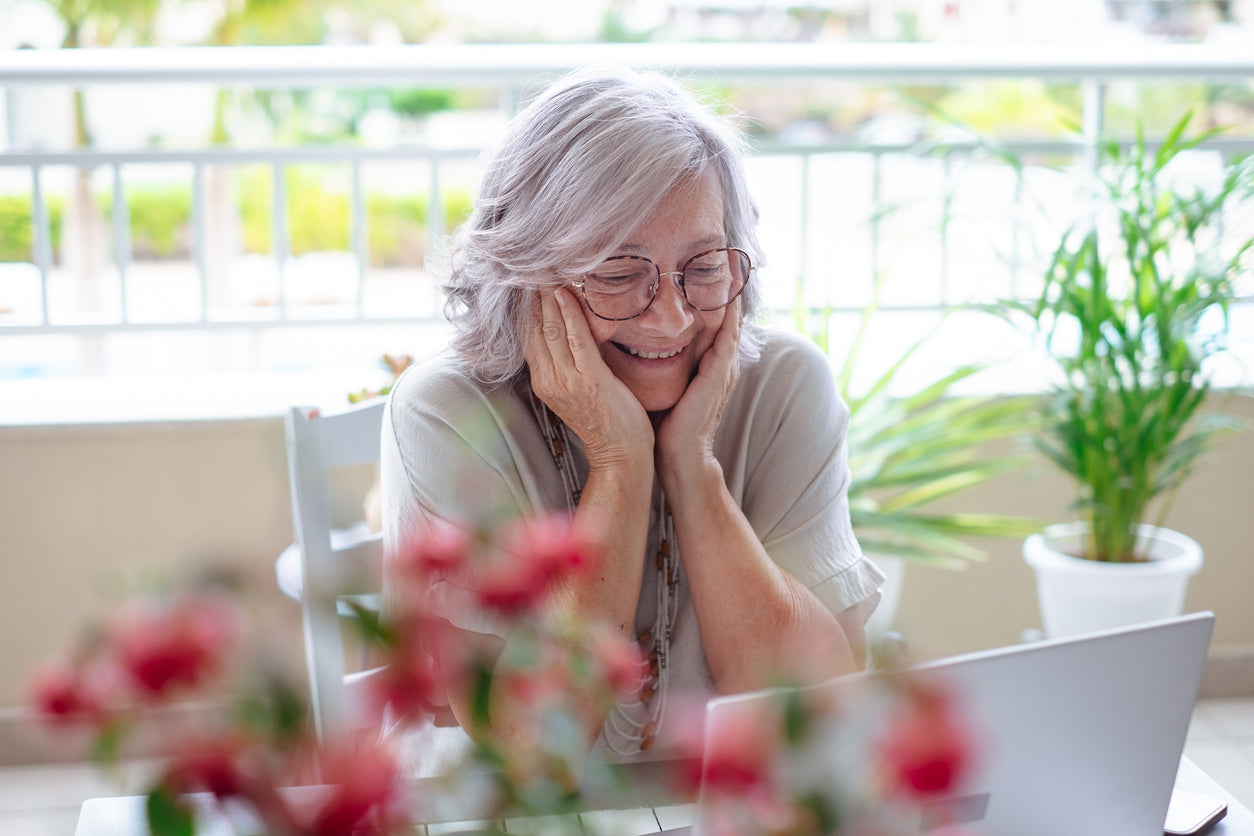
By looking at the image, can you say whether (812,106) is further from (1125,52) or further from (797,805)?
(797,805)

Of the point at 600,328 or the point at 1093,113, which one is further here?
the point at 1093,113

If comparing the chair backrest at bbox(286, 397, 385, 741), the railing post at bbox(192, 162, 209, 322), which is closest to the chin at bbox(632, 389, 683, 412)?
the chair backrest at bbox(286, 397, 385, 741)

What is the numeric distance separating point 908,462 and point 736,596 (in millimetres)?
1182

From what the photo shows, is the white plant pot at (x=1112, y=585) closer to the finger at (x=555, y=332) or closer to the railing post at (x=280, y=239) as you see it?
the finger at (x=555, y=332)

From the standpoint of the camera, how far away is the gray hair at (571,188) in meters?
1.36

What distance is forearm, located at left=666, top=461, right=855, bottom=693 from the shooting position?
1381 mm

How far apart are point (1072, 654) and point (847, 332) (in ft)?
7.57

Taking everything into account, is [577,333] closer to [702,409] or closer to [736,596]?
[702,409]

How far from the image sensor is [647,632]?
1.48 metres

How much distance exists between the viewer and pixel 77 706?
14.4 inches

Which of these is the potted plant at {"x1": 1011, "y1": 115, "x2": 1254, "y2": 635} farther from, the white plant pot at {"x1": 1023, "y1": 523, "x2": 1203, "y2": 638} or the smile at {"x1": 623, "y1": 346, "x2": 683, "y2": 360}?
the smile at {"x1": 623, "y1": 346, "x2": 683, "y2": 360}

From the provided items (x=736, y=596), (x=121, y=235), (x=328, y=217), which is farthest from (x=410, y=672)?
(x=328, y=217)

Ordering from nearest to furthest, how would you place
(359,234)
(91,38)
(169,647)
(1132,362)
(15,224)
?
1. (169,647)
2. (1132,362)
3. (359,234)
4. (15,224)
5. (91,38)

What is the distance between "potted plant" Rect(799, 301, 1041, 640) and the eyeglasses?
1019 millimetres
